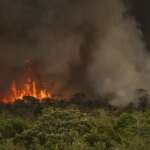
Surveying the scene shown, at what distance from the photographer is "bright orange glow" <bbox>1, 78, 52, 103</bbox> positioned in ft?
194

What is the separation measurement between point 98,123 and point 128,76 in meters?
28.3

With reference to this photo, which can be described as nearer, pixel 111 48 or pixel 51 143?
pixel 51 143

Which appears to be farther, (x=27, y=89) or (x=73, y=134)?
(x=27, y=89)

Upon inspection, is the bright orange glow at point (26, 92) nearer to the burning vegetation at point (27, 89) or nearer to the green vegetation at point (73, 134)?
the burning vegetation at point (27, 89)

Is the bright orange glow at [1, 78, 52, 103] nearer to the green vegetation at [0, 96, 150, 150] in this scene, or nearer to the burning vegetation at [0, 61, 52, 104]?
the burning vegetation at [0, 61, 52, 104]

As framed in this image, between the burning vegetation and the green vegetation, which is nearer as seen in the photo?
the green vegetation

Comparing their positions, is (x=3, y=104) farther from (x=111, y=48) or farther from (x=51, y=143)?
(x=51, y=143)

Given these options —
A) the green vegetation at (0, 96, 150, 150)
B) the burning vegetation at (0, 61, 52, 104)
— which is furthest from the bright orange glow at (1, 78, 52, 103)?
the green vegetation at (0, 96, 150, 150)

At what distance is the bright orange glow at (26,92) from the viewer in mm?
59278

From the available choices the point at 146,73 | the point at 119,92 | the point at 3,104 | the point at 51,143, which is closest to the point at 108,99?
the point at 119,92

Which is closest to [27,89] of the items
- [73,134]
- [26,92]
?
[26,92]

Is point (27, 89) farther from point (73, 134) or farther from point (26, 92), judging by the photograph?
point (73, 134)

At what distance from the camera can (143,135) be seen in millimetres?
31484

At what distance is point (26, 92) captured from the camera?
60.9 meters
